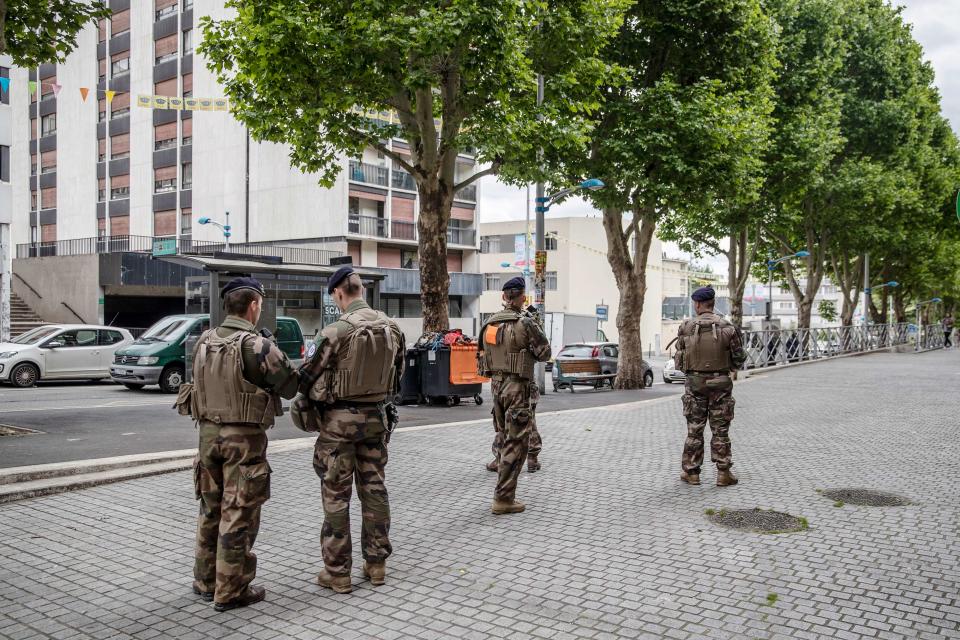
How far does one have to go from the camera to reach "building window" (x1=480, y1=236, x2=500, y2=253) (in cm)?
5972

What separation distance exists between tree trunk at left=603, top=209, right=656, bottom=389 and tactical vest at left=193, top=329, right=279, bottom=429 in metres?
17.6

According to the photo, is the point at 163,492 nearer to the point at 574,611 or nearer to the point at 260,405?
the point at 260,405

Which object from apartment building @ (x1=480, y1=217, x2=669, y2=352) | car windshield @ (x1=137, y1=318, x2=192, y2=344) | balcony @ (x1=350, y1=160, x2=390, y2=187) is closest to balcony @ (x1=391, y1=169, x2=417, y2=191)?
balcony @ (x1=350, y1=160, x2=390, y2=187)

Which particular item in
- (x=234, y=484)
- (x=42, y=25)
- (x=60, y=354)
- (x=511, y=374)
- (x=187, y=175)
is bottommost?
(x=60, y=354)

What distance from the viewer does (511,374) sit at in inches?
268

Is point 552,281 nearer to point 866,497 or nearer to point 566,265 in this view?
point 566,265

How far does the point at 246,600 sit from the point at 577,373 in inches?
786

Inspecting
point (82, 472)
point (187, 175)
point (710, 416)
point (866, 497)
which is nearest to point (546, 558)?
point (710, 416)

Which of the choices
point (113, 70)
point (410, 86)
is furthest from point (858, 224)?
point (113, 70)

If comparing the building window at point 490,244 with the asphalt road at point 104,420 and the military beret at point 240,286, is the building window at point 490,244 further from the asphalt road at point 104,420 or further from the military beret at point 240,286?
the military beret at point 240,286

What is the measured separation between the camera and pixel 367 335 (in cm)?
483

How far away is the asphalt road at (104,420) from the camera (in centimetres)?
880

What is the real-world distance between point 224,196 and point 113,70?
11.0 metres

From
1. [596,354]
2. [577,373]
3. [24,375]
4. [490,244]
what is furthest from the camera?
[490,244]
